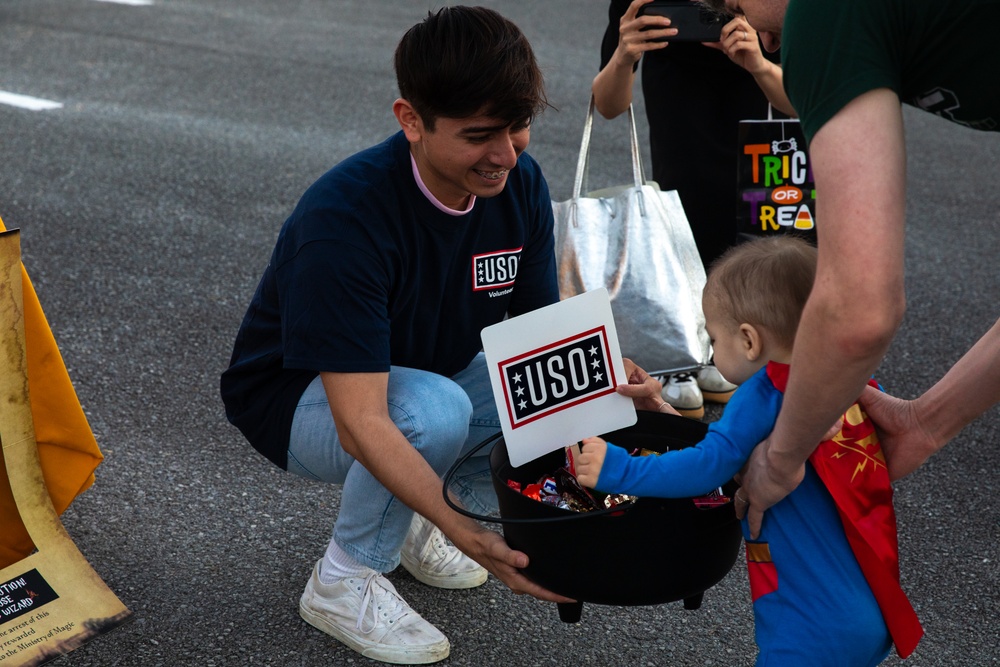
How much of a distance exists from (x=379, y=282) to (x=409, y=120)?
1.03ft

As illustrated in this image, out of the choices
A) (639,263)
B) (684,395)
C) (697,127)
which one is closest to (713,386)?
(684,395)

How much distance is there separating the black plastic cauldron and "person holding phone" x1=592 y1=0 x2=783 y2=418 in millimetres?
1526

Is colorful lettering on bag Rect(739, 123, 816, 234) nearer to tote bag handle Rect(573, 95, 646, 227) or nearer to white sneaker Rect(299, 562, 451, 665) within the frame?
tote bag handle Rect(573, 95, 646, 227)

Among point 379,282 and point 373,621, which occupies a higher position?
point 379,282

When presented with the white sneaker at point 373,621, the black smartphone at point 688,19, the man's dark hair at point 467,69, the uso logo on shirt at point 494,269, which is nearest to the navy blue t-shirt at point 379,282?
the uso logo on shirt at point 494,269

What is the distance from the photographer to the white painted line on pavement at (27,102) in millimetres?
6125

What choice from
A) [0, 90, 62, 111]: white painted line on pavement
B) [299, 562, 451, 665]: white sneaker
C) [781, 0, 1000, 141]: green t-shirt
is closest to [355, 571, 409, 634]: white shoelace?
[299, 562, 451, 665]: white sneaker

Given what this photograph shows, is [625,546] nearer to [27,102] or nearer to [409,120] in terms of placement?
[409,120]

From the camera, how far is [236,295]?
408 cm

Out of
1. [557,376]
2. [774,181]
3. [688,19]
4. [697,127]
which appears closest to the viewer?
[557,376]

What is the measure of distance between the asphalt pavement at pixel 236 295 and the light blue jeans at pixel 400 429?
26cm

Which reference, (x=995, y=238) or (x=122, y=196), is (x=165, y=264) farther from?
(x=995, y=238)

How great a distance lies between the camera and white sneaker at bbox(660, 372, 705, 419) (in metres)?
3.30

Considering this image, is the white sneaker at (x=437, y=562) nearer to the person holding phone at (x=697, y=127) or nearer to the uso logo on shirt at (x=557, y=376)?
the uso logo on shirt at (x=557, y=376)
